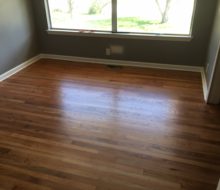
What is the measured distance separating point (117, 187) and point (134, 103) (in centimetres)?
120

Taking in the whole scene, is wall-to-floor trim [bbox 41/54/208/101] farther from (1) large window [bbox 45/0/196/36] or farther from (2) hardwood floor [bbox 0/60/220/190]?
(1) large window [bbox 45/0/196/36]

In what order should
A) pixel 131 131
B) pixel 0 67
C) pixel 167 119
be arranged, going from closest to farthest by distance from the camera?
pixel 131 131 → pixel 167 119 → pixel 0 67

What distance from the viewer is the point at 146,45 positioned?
3.46 meters

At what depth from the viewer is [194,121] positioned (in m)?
2.27

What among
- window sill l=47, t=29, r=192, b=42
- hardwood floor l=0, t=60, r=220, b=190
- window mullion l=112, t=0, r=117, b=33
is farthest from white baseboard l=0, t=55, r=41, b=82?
window mullion l=112, t=0, r=117, b=33

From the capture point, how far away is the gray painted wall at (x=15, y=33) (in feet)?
10.4

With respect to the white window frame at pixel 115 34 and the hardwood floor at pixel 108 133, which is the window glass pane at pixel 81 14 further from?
the hardwood floor at pixel 108 133

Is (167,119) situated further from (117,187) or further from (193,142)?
(117,187)

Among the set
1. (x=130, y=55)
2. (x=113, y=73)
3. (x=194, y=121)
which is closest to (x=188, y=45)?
(x=130, y=55)

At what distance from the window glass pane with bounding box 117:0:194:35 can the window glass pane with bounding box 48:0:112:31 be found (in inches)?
9.0

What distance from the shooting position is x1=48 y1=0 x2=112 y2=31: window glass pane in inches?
136

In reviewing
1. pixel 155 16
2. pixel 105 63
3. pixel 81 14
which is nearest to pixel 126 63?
pixel 105 63

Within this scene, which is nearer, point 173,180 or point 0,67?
point 173,180

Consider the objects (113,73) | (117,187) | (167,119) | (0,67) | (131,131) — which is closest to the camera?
(117,187)
